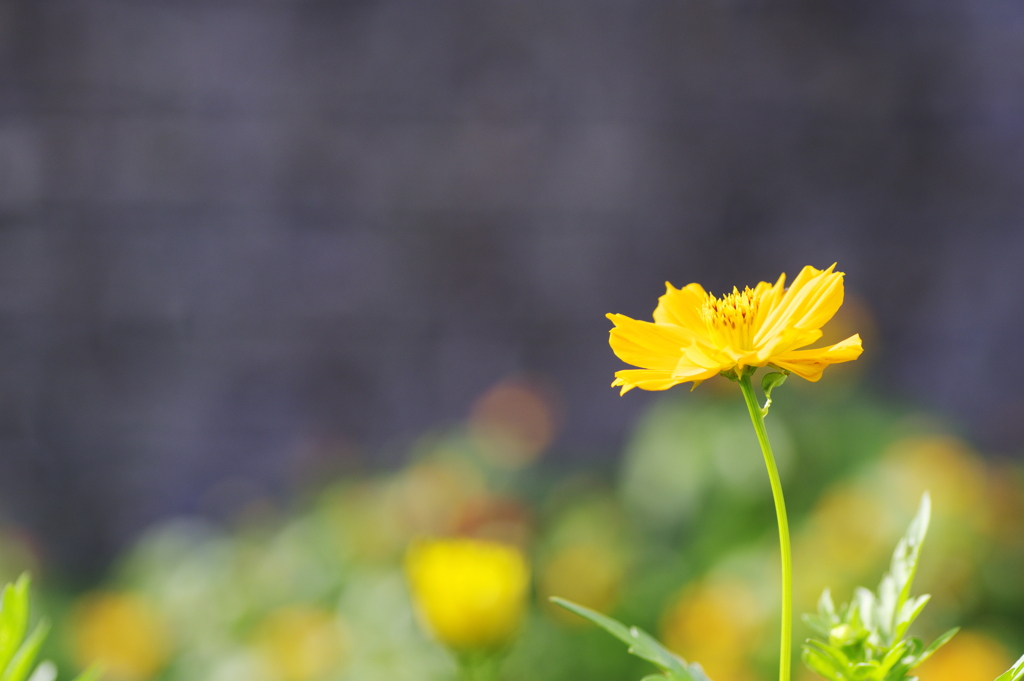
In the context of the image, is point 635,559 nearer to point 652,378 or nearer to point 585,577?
point 585,577

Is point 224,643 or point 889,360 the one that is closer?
point 224,643

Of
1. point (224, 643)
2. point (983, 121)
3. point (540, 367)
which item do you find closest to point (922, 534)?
point (224, 643)

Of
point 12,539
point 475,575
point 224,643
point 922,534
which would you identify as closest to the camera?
point 922,534

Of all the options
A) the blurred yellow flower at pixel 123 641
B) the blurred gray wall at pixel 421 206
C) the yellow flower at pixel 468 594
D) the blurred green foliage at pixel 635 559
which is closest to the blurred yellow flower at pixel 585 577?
the blurred green foliage at pixel 635 559

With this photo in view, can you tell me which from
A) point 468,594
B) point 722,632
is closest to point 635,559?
point 722,632

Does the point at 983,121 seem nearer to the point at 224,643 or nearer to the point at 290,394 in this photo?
the point at 290,394

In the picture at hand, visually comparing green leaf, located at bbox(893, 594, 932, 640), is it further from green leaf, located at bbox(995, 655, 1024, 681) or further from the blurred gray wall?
the blurred gray wall

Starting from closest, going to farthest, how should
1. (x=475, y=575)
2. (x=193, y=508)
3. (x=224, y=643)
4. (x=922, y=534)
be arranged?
(x=922, y=534) → (x=475, y=575) → (x=224, y=643) → (x=193, y=508)

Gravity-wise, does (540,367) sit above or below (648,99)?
below
